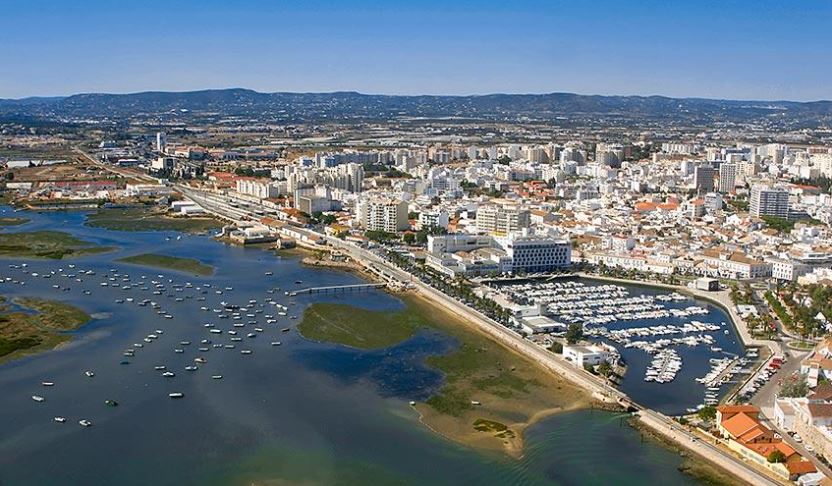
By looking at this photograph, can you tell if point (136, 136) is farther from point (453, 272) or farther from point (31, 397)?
point (31, 397)

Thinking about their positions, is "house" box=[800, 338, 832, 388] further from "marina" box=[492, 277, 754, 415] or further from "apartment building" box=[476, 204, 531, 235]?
"apartment building" box=[476, 204, 531, 235]

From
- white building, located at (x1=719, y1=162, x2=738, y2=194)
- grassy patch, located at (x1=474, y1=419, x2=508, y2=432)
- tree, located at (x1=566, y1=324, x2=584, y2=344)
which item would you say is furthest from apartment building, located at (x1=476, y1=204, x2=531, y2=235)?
white building, located at (x1=719, y1=162, x2=738, y2=194)

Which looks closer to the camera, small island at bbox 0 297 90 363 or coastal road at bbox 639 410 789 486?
coastal road at bbox 639 410 789 486

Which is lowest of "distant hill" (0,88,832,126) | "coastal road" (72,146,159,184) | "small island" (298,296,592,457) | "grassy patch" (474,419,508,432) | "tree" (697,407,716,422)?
"grassy patch" (474,419,508,432)

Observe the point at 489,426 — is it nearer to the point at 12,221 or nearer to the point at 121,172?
the point at 12,221

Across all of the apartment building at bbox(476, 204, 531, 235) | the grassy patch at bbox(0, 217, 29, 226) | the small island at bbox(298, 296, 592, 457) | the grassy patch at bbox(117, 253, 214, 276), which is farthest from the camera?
the grassy patch at bbox(0, 217, 29, 226)

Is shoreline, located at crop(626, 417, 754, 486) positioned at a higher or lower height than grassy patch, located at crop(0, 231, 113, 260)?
lower

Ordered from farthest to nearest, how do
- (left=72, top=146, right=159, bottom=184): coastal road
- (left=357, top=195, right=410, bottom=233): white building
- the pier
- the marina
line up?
(left=72, top=146, right=159, bottom=184): coastal road, (left=357, top=195, right=410, bottom=233): white building, the pier, the marina
